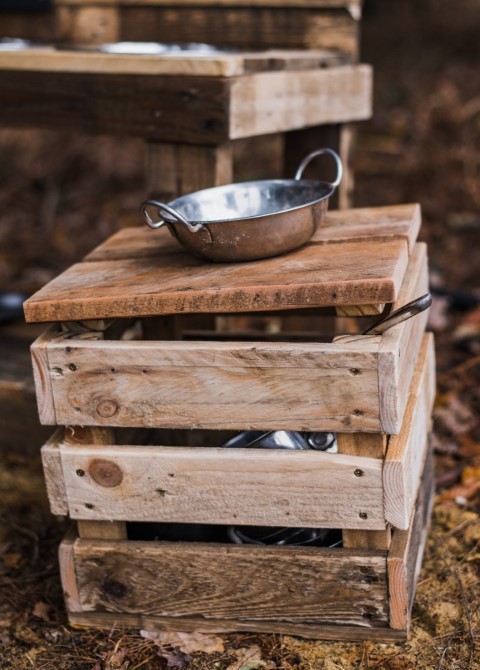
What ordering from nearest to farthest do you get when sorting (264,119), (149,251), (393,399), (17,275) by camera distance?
(393,399)
(149,251)
(264,119)
(17,275)

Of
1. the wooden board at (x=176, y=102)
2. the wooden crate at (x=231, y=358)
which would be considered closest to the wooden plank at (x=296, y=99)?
the wooden board at (x=176, y=102)

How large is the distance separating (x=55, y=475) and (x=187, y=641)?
533 mm

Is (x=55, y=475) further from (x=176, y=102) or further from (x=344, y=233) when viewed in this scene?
(x=176, y=102)

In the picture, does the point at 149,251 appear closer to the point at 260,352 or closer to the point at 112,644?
the point at 260,352

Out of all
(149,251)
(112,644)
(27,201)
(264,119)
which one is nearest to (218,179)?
(264,119)

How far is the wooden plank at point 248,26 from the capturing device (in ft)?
10.9

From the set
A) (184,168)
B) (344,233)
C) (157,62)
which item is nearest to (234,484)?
(344,233)

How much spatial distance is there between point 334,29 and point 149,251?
134cm

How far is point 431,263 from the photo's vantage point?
5.04 meters

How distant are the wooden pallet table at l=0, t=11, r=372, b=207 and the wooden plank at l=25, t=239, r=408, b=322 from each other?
0.58m

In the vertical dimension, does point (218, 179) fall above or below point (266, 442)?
above

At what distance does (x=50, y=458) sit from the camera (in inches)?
88.2

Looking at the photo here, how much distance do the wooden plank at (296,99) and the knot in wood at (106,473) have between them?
3.46 ft

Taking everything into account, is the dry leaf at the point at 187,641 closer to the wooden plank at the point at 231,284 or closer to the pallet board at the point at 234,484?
the pallet board at the point at 234,484
